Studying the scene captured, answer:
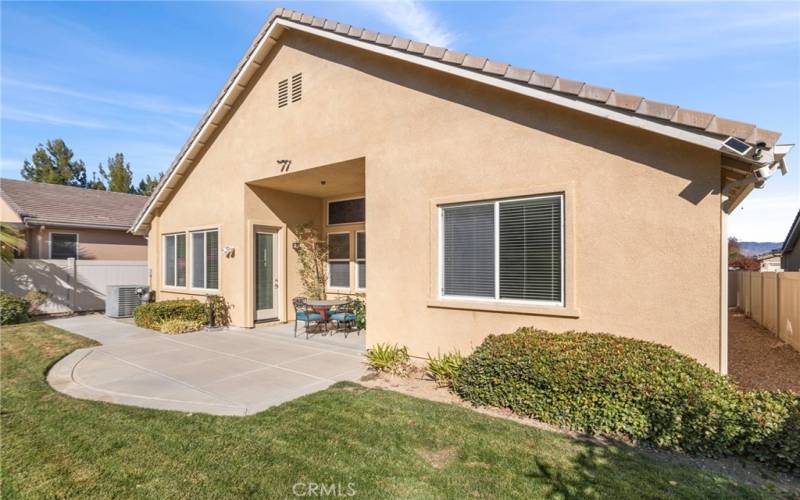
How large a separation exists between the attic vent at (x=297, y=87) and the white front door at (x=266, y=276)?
4176 millimetres

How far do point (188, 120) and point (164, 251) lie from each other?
11.4m

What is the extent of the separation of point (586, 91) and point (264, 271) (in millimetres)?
10015

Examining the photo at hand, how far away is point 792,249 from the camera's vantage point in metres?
21.4

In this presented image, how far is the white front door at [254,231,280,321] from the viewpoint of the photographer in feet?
40.4

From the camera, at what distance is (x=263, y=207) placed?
1232 centimetres

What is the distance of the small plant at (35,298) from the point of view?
50.1 ft

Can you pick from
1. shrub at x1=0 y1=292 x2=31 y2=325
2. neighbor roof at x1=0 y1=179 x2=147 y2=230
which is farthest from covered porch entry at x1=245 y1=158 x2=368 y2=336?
neighbor roof at x1=0 y1=179 x2=147 y2=230

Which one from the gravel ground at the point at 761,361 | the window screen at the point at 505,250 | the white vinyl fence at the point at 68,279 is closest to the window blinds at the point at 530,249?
the window screen at the point at 505,250

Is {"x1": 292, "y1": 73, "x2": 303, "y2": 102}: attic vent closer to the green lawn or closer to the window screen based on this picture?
the window screen

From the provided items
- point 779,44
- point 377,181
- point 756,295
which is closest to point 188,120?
point 377,181

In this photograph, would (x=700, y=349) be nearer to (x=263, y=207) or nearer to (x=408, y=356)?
(x=408, y=356)

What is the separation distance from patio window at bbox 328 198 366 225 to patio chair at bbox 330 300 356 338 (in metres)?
2.75

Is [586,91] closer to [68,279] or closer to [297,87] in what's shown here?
[297,87]

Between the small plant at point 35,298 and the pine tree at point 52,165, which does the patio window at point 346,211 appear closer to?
the small plant at point 35,298
